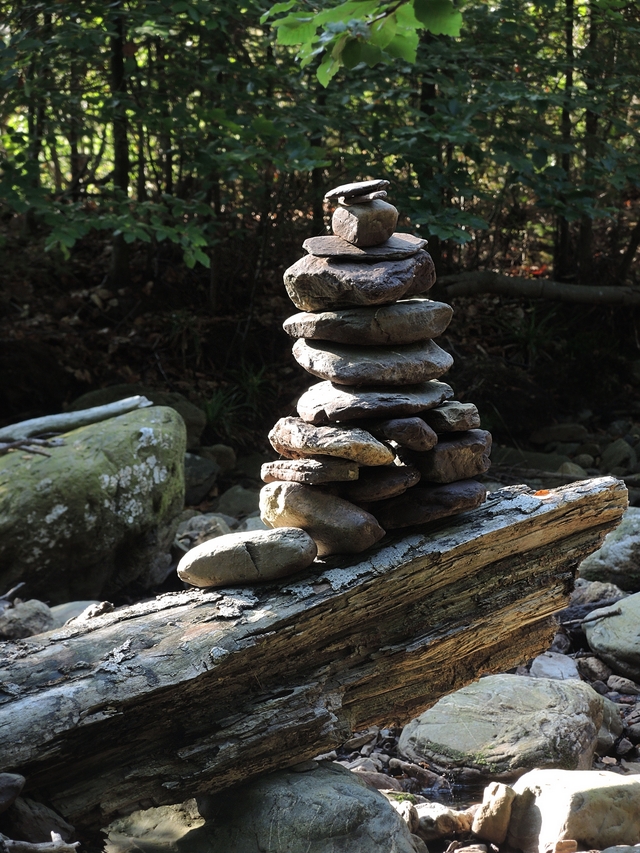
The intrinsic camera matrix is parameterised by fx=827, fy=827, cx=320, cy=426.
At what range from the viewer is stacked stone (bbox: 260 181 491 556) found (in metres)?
3.12

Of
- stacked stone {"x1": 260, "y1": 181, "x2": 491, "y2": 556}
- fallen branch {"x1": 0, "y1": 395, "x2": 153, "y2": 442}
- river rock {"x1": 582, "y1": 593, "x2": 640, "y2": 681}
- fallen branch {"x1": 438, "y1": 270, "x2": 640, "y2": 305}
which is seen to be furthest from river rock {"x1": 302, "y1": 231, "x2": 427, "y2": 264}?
fallen branch {"x1": 438, "y1": 270, "x2": 640, "y2": 305}

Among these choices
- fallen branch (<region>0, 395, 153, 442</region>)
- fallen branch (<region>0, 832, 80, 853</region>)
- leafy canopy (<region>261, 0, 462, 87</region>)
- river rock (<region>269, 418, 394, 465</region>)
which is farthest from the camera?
fallen branch (<region>0, 395, 153, 442</region>)

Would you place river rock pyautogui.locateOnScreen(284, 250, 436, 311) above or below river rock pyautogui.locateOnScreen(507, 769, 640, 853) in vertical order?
above

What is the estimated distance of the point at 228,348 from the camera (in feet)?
30.6

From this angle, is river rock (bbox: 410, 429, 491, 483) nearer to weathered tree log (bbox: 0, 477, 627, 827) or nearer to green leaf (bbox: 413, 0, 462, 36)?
weathered tree log (bbox: 0, 477, 627, 827)

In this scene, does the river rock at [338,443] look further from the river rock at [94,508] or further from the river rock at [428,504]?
the river rock at [94,508]

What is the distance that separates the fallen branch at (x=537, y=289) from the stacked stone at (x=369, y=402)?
18.6 feet

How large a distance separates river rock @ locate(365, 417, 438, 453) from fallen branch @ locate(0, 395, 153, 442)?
371 cm

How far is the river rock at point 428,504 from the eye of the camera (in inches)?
127

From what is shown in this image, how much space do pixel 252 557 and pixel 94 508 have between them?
9.30 feet

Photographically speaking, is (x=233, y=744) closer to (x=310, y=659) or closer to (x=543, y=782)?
(x=310, y=659)

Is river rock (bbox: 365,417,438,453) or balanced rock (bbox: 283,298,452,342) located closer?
river rock (bbox: 365,417,438,453)

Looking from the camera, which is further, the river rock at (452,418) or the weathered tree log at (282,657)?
the river rock at (452,418)

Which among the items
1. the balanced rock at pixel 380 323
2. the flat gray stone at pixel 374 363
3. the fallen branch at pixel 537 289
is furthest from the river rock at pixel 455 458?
the fallen branch at pixel 537 289
